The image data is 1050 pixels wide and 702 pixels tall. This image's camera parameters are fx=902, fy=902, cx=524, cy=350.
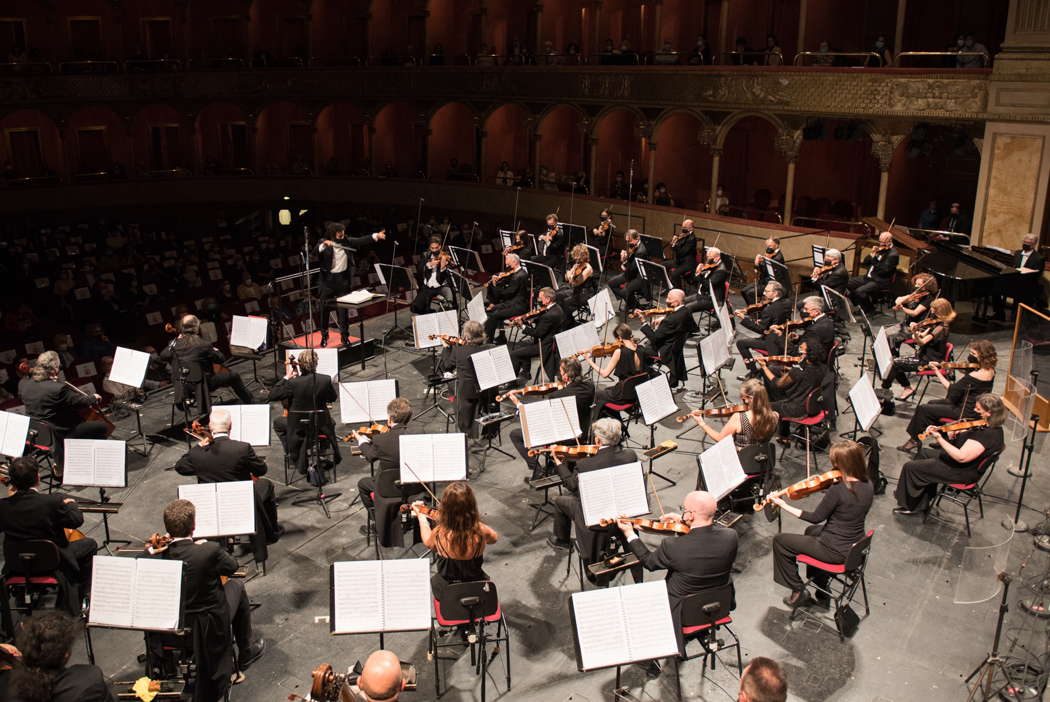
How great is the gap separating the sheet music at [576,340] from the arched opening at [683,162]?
15.2 metres

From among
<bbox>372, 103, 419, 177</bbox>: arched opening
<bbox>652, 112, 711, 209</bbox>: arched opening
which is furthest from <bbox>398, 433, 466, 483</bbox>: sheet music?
<bbox>372, 103, 419, 177</bbox>: arched opening

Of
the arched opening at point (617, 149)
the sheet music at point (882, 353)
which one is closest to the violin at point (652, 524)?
the sheet music at point (882, 353)

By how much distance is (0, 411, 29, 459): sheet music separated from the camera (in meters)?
9.28

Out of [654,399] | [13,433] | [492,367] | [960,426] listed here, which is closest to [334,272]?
[492,367]

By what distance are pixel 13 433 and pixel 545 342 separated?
6.75 metres

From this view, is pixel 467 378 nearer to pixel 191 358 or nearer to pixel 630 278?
pixel 191 358

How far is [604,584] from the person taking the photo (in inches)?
320

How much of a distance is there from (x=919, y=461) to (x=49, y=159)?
93.5 feet

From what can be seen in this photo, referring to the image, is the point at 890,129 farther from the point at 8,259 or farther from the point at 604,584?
the point at 8,259

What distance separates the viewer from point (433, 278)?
14617 mm

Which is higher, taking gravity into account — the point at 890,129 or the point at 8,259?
the point at 890,129

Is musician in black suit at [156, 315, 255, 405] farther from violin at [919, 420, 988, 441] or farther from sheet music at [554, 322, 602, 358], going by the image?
violin at [919, 420, 988, 441]

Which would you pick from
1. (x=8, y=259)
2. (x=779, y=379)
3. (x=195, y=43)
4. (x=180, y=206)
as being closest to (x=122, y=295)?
(x=8, y=259)

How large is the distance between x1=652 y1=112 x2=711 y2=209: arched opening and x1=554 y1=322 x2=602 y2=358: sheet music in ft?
49.8
